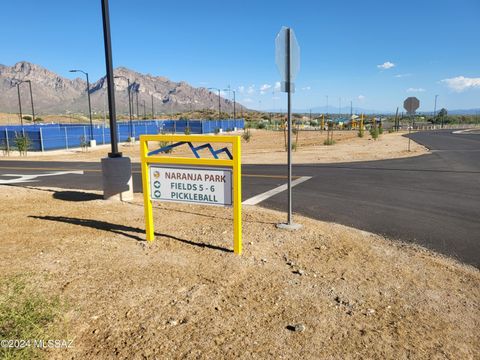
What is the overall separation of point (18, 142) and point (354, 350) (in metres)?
28.5

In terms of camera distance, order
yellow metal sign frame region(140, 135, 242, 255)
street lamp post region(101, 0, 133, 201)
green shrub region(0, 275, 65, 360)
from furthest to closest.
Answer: street lamp post region(101, 0, 133, 201)
yellow metal sign frame region(140, 135, 242, 255)
green shrub region(0, 275, 65, 360)

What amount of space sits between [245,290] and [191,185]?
1.91 meters

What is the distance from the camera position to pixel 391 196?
9.40 meters

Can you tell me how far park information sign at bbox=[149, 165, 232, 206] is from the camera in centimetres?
535

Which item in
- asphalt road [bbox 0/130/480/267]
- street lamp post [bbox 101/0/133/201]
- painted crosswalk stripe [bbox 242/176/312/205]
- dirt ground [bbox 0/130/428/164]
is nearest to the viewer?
asphalt road [bbox 0/130/480/267]

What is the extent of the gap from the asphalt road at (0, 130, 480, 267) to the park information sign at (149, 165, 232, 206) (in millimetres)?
2821

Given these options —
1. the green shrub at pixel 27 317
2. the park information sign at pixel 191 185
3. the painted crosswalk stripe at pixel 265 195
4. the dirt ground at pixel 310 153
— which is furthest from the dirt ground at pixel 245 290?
the dirt ground at pixel 310 153

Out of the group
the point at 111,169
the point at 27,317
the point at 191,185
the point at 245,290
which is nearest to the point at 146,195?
the point at 191,185

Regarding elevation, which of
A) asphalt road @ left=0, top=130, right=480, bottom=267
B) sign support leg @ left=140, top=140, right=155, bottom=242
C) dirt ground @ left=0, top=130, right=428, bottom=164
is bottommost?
dirt ground @ left=0, top=130, right=428, bottom=164

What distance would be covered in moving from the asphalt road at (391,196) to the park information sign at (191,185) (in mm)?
2821

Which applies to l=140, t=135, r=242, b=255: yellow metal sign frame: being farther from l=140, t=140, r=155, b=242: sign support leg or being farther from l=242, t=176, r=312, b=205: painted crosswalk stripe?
l=242, t=176, r=312, b=205: painted crosswalk stripe

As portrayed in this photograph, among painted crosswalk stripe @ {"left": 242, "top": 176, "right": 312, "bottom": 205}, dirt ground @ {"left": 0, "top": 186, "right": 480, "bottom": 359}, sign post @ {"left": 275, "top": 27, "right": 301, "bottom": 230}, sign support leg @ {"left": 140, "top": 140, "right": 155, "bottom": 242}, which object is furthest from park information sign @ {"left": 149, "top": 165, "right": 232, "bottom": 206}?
painted crosswalk stripe @ {"left": 242, "top": 176, "right": 312, "bottom": 205}

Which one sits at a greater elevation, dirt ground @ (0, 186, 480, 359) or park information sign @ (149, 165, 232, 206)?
park information sign @ (149, 165, 232, 206)

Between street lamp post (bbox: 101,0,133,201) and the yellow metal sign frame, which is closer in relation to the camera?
the yellow metal sign frame
